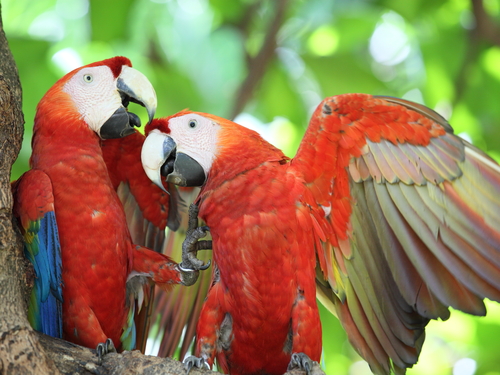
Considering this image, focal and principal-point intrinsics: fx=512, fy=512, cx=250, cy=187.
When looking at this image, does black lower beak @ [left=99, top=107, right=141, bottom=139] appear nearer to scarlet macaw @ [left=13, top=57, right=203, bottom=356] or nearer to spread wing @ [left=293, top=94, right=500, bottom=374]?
scarlet macaw @ [left=13, top=57, right=203, bottom=356]

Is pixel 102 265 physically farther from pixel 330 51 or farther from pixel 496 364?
pixel 496 364

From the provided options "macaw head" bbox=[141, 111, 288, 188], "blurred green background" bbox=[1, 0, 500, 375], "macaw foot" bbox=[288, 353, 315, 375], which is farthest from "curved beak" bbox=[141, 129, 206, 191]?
"blurred green background" bbox=[1, 0, 500, 375]

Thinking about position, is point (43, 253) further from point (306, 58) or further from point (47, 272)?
point (306, 58)

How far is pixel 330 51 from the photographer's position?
453cm

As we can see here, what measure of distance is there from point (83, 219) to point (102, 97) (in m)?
0.56

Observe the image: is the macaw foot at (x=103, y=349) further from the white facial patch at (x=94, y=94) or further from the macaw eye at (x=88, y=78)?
the macaw eye at (x=88, y=78)

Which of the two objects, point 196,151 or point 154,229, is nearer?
point 196,151

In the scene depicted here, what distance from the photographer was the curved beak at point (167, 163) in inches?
87.7

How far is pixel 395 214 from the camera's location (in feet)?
7.45

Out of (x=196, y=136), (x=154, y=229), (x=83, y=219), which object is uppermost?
(x=196, y=136)

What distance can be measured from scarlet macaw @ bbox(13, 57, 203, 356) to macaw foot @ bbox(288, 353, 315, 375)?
1.92 feet

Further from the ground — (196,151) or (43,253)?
(196,151)

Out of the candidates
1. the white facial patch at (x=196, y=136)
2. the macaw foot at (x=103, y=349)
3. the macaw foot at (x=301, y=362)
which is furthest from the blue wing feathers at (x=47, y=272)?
the macaw foot at (x=301, y=362)

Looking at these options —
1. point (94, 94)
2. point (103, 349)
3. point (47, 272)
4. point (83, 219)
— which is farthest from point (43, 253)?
point (94, 94)
